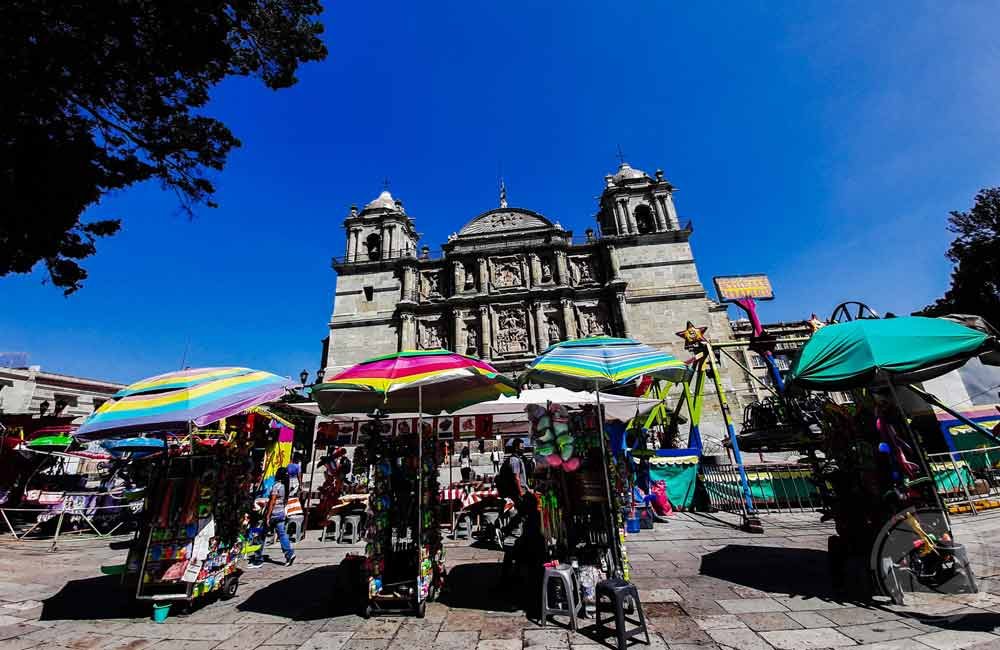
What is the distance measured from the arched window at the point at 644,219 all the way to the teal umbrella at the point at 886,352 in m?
24.2

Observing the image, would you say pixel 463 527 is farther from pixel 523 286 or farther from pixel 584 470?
pixel 523 286

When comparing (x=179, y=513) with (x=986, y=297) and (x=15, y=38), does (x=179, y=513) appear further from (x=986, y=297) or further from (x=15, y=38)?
(x=986, y=297)

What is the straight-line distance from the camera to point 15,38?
720 centimetres

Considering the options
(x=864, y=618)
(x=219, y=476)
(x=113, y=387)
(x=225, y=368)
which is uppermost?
(x=113, y=387)

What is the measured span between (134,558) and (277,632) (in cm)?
228

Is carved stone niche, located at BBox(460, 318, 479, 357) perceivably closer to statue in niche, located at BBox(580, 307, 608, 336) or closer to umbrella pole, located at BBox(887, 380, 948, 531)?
statue in niche, located at BBox(580, 307, 608, 336)

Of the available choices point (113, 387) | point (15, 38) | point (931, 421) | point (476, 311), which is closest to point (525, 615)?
point (15, 38)

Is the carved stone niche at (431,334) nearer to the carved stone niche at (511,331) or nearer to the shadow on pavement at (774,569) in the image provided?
the carved stone niche at (511,331)

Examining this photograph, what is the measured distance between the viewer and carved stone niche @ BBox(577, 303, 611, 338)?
24.1m

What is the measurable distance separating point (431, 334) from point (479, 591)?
70.9ft

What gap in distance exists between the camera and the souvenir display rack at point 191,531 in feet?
14.2

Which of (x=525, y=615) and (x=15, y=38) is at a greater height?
(x=15, y=38)

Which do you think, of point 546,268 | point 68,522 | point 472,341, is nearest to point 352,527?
point 68,522

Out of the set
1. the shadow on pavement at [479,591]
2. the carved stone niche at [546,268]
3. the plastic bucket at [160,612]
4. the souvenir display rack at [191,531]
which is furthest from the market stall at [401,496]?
the carved stone niche at [546,268]
